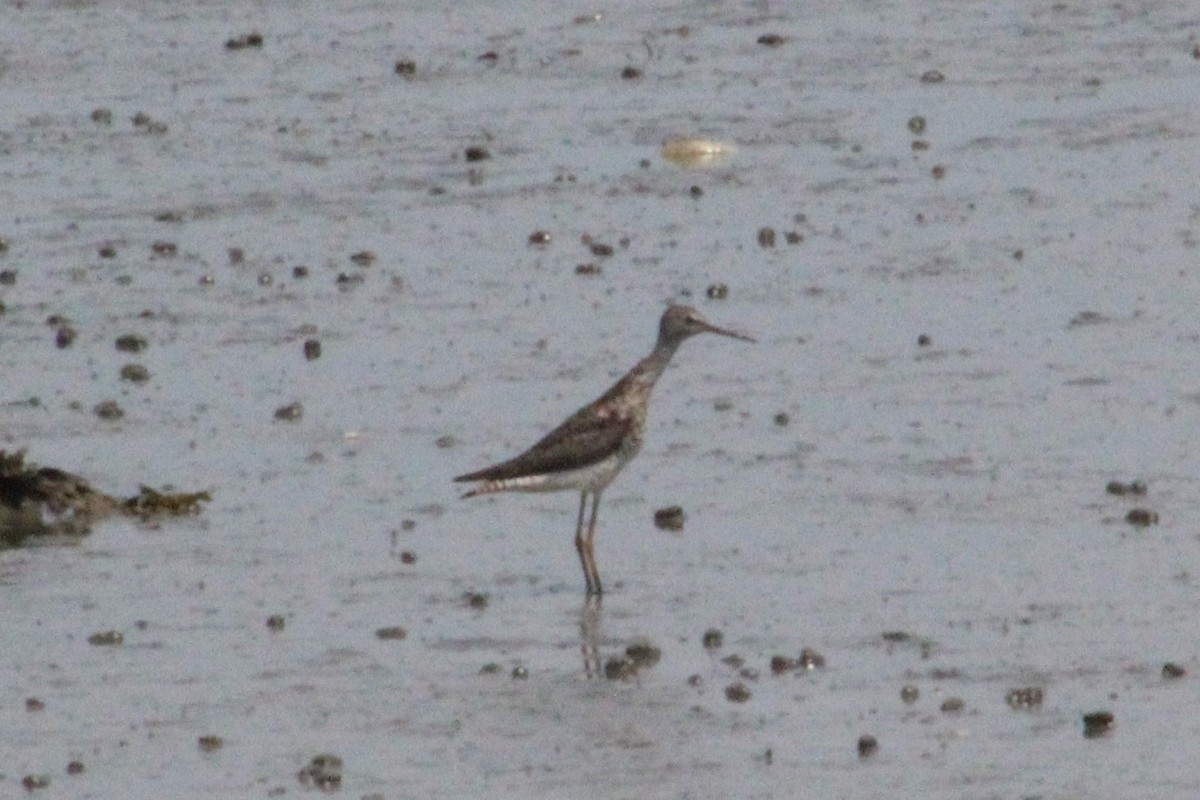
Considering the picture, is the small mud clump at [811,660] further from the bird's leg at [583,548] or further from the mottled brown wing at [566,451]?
the mottled brown wing at [566,451]

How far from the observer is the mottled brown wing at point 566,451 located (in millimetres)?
16047

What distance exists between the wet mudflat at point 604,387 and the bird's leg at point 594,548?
10 centimetres

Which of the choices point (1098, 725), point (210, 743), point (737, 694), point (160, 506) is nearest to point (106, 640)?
point (210, 743)

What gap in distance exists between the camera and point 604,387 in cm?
1872

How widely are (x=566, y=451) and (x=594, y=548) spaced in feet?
1.46

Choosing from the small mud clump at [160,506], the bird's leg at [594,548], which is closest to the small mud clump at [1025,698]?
the bird's leg at [594,548]

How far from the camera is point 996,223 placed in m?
21.9

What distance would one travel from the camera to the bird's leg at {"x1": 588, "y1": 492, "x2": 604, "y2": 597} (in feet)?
50.2

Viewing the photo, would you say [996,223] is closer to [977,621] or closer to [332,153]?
[332,153]

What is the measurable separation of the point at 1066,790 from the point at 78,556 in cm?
558

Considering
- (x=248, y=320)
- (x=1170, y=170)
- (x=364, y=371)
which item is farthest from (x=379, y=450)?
(x=1170, y=170)

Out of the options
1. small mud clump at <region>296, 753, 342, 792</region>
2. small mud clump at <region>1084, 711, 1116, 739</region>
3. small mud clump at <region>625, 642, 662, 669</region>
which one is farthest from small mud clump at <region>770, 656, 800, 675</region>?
small mud clump at <region>296, 753, 342, 792</region>

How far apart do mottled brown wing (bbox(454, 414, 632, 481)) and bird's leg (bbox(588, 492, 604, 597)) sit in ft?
0.62

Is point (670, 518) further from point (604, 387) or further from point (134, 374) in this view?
point (134, 374)
